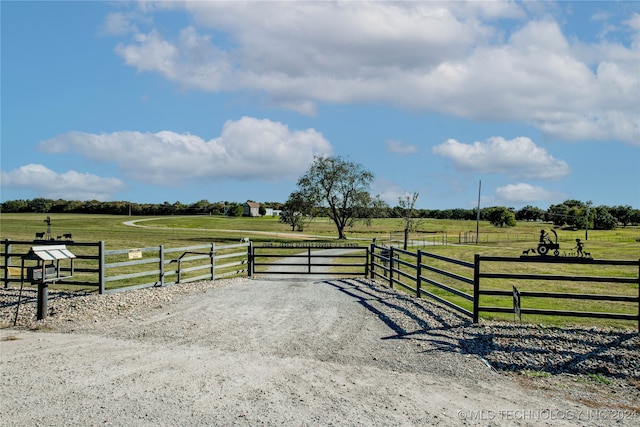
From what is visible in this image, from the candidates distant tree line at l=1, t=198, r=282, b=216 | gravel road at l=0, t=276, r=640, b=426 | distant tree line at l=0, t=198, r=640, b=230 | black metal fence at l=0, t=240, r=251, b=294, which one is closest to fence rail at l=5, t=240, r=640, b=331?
black metal fence at l=0, t=240, r=251, b=294

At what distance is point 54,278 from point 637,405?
1268cm

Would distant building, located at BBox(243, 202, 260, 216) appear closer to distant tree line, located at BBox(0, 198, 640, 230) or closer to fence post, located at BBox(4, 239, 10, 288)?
distant tree line, located at BBox(0, 198, 640, 230)

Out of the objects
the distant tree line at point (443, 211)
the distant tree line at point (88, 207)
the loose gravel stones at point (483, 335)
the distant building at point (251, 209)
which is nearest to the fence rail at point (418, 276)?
the loose gravel stones at point (483, 335)

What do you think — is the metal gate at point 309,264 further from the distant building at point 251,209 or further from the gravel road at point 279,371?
the distant building at point 251,209

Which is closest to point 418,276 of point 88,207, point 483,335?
point 483,335

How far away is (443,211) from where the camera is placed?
6398 inches

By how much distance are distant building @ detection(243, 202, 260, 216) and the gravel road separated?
5415 inches

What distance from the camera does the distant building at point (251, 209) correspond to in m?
150

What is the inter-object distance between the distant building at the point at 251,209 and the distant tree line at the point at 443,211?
2152 millimetres

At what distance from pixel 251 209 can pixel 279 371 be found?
143524 mm

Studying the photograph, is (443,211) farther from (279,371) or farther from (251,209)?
(279,371)

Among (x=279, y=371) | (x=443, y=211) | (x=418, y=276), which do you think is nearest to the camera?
(x=279, y=371)

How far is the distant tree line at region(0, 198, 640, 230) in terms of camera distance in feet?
358

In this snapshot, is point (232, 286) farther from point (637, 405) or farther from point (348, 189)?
point (348, 189)
